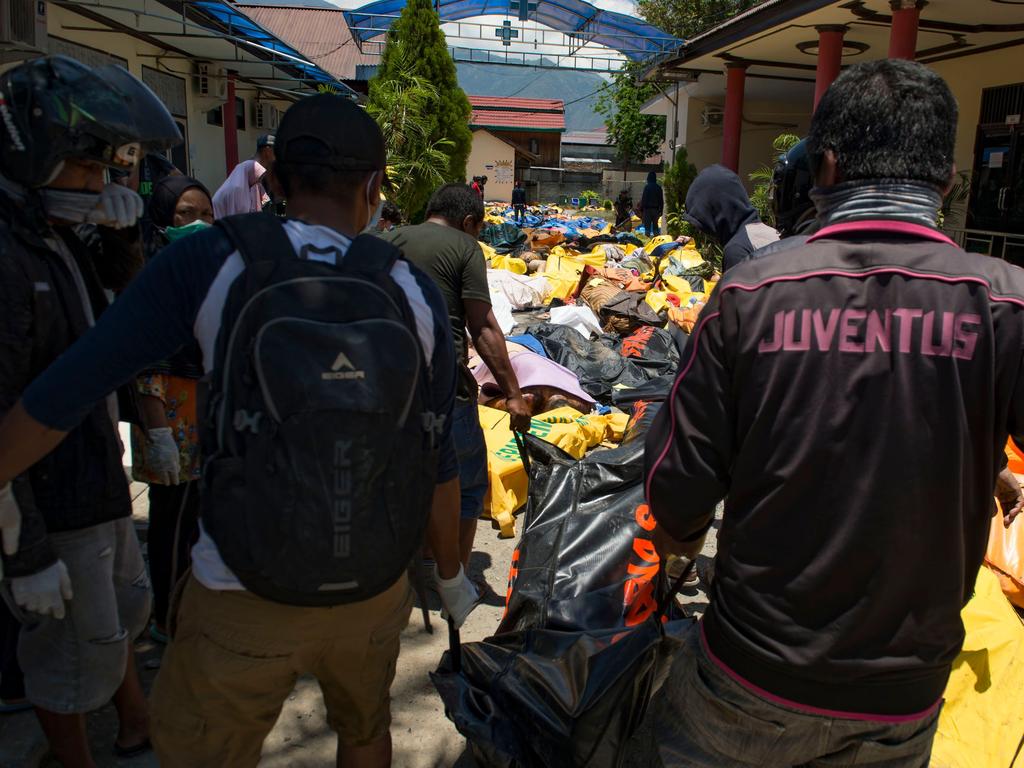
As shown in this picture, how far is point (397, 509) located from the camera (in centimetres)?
145

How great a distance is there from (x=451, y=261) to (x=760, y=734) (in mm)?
2290

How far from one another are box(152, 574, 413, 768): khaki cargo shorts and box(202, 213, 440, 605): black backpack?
12 centimetres

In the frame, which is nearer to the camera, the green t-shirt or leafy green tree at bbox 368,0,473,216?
the green t-shirt

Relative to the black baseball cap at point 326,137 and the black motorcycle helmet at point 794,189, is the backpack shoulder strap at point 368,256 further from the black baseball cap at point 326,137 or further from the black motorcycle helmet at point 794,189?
the black motorcycle helmet at point 794,189

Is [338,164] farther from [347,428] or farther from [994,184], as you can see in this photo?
[994,184]

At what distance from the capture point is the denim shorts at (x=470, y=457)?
3.35 m

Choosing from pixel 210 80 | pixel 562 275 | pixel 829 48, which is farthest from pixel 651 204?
pixel 210 80

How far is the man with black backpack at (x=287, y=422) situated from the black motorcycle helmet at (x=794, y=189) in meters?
1.58

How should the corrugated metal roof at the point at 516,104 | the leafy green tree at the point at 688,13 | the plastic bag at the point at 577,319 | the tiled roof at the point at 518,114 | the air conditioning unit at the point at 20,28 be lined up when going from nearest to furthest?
the air conditioning unit at the point at 20,28
the plastic bag at the point at 577,319
the leafy green tree at the point at 688,13
the tiled roof at the point at 518,114
the corrugated metal roof at the point at 516,104

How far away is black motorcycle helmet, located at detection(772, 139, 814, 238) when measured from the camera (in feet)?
8.84

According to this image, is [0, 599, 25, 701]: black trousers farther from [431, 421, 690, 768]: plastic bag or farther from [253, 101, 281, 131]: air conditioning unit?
[253, 101, 281, 131]: air conditioning unit

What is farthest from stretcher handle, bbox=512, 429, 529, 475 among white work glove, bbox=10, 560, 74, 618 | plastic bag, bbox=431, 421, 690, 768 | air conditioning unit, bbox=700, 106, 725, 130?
air conditioning unit, bbox=700, 106, 725, 130

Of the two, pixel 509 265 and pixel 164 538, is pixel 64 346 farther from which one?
pixel 509 265

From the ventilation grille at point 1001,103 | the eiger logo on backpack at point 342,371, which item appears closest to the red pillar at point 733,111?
the ventilation grille at point 1001,103
